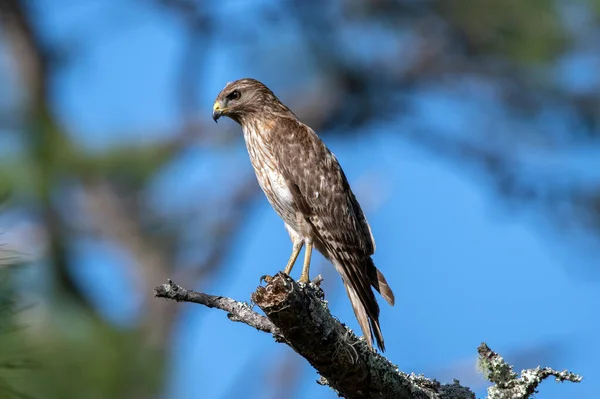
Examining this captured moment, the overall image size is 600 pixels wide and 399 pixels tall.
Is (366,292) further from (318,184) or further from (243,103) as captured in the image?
(243,103)

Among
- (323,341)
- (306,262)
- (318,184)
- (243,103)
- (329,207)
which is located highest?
(243,103)

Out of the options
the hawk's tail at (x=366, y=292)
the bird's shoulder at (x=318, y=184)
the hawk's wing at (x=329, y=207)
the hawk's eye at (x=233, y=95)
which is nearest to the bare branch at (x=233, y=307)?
the hawk's tail at (x=366, y=292)

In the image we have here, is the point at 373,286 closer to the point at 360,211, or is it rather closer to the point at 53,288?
the point at 360,211

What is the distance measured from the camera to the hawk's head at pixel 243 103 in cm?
514

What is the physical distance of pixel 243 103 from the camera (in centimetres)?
516

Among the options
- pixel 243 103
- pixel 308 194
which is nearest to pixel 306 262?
pixel 308 194

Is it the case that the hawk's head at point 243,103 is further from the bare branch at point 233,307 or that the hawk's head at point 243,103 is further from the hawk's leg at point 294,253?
the bare branch at point 233,307

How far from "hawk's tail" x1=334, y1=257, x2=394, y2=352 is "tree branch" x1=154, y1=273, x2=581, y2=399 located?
0.35m

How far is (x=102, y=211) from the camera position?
459 inches

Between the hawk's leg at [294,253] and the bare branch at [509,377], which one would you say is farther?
the hawk's leg at [294,253]

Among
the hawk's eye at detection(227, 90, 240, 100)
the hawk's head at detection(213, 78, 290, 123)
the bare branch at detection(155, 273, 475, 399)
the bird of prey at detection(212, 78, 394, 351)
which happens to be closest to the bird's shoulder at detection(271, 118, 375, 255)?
the bird of prey at detection(212, 78, 394, 351)

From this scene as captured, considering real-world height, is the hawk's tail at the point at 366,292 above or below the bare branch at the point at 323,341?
above

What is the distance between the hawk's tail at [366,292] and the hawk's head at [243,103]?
3.52ft

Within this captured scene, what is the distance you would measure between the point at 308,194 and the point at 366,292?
71cm
